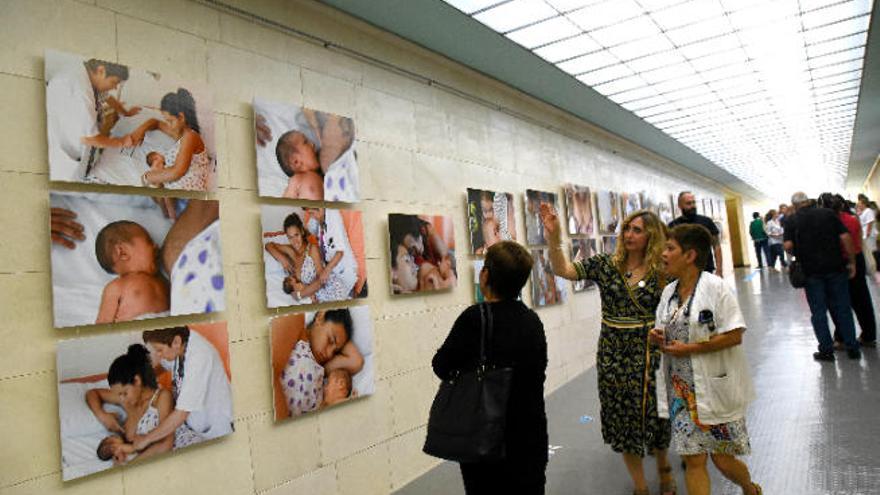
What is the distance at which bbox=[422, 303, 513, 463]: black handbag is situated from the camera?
6.31ft

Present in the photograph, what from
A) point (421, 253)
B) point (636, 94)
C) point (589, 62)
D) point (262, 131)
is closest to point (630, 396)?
point (421, 253)

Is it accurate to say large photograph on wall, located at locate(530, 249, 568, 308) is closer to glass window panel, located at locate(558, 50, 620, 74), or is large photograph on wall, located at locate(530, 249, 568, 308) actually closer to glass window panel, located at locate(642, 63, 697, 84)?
glass window panel, located at locate(558, 50, 620, 74)

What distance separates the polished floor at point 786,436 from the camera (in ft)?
10.8

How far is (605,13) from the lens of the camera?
5082mm

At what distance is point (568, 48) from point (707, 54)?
75.5 inches

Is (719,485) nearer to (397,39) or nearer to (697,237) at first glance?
(697,237)

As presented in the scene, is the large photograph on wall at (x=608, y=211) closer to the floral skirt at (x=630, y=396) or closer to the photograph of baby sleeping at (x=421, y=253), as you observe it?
the photograph of baby sleeping at (x=421, y=253)

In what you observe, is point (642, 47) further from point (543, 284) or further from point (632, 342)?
point (632, 342)

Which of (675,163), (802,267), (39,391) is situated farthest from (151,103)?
(675,163)

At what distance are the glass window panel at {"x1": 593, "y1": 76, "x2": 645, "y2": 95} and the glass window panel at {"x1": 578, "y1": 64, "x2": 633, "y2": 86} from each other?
16 cm

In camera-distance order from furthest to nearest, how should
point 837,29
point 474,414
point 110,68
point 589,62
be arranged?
point 589,62
point 837,29
point 110,68
point 474,414

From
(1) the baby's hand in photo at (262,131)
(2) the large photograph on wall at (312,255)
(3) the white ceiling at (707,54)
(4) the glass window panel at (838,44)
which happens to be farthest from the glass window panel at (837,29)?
(1) the baby's hand in photo at (262,131)

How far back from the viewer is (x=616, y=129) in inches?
377

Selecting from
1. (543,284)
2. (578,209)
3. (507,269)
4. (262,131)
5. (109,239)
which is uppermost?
(262,131)
